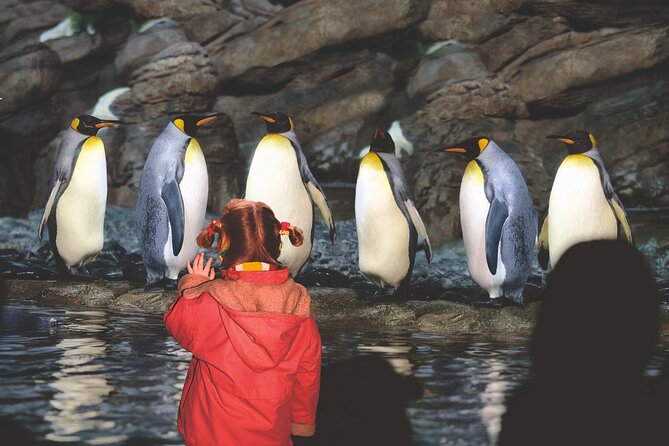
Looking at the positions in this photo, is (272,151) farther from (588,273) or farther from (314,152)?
(314,152)

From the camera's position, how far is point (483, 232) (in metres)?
6.49

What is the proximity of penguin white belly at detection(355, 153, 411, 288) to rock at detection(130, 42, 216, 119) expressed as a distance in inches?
212

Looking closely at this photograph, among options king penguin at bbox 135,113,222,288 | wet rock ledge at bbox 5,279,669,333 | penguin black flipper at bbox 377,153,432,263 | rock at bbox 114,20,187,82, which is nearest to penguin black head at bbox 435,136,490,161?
penguin black flipper at bbox 377,153,432,263

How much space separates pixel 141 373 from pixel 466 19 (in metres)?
9.77

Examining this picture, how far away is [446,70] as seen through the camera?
1220 cm

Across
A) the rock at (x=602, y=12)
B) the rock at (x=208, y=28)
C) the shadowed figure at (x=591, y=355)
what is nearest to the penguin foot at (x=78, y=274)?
the shadowed figure at (x=591, y=355)

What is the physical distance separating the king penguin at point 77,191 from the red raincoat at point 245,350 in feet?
17.6

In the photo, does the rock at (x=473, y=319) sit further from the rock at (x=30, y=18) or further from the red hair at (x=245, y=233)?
the rock at (x=30, y=18)

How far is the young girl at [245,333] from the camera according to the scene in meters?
2.16

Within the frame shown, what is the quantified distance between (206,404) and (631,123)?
973 cm

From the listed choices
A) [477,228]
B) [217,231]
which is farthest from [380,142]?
[217,231]

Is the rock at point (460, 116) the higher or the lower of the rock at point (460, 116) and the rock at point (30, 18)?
the lower

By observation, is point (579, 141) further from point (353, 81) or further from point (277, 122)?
point (353, 81)

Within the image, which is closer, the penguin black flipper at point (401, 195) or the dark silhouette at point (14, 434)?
the dark silhouette at point (14, 434)
